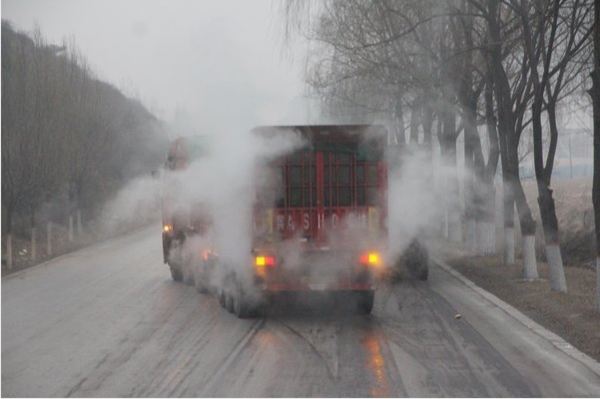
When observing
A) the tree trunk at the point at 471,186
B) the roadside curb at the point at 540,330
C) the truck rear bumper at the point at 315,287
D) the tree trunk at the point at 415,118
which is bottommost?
the roadside curb at the point at 540,330

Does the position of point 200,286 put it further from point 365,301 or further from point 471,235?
point 471,235

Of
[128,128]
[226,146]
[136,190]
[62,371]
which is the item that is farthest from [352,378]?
[136,190]

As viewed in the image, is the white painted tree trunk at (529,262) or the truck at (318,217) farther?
the white painted tree trunk at (529,262)

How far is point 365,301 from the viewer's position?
15.3 metres

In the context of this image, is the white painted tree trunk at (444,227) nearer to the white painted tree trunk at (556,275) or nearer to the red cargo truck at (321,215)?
the white painted tree trunk at (556,275)

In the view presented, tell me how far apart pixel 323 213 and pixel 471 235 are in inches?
589

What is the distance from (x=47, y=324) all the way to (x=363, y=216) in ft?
17.7

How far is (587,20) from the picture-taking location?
845 inches

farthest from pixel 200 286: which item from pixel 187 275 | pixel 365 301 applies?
pixel 365 301

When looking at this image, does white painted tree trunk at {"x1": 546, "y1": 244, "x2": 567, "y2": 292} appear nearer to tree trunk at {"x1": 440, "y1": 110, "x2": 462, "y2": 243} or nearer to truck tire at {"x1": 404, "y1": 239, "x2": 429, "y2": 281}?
truck tire at {"x1": 404, "y1": 239, "x2": 429, "y2": 281}

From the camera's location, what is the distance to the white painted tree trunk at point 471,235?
2815cm

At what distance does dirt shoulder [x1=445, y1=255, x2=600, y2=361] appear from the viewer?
1340 centimetres

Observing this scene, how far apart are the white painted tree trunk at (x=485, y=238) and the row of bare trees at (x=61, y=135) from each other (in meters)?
13.1

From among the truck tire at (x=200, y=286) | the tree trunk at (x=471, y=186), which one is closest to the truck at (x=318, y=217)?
the truck tire at (x=200, y=286)
